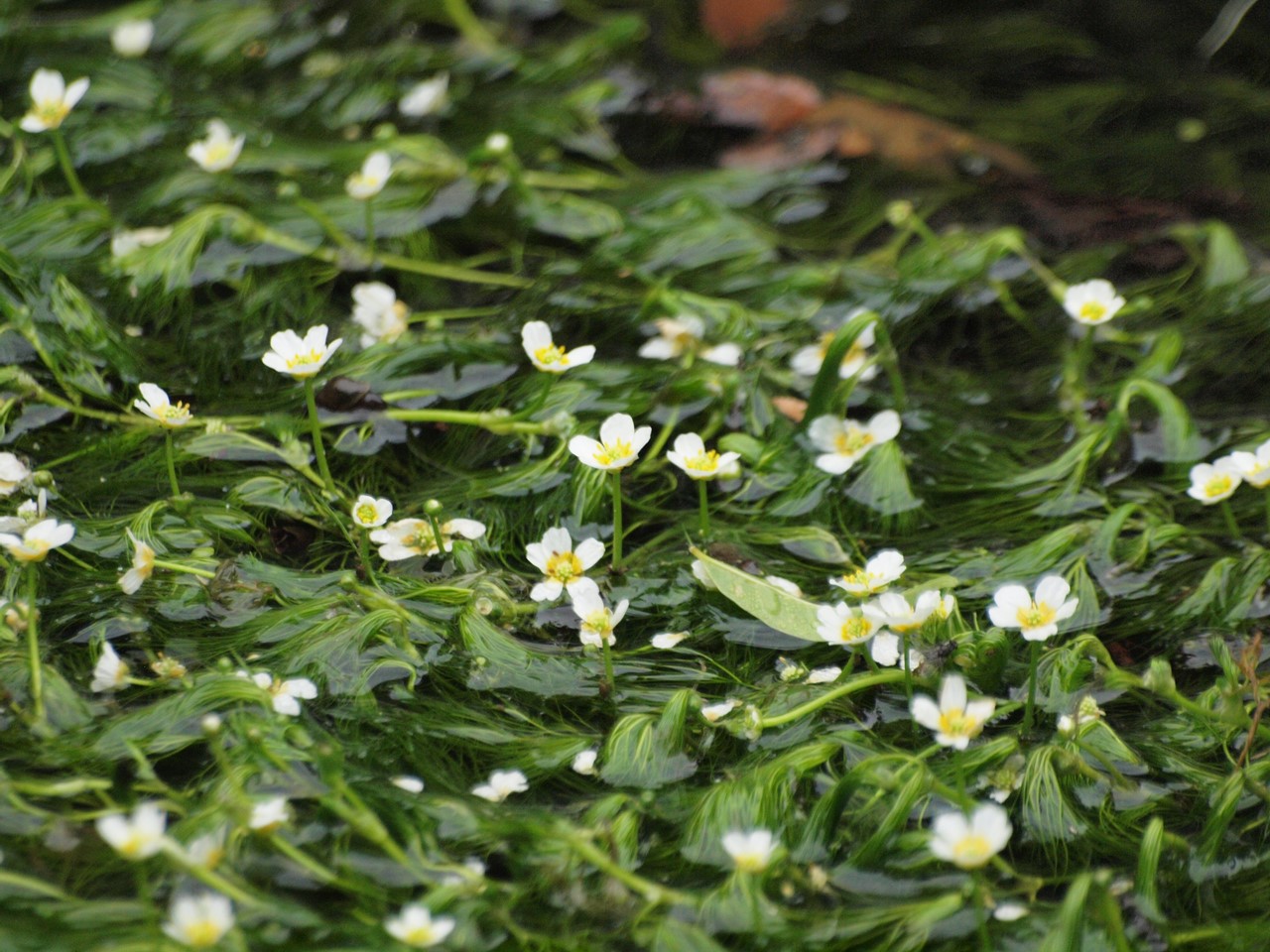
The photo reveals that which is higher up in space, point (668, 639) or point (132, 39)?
point (132, 39)

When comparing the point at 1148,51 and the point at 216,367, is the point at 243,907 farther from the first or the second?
the point at 1148,51

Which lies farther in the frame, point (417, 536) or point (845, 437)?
point (845, 437)

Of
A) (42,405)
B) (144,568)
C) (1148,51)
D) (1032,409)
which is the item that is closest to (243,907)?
(144,568)

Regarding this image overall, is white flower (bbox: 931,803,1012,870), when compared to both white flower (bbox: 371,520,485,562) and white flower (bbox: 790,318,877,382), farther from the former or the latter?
white flower (bbox: 790,318,877,382)

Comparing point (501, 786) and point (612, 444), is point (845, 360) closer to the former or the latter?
point (612, 444)

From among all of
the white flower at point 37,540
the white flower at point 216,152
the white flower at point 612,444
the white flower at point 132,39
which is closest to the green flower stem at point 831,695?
the white flower at point 612,444

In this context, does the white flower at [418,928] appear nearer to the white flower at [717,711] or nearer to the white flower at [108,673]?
the white flower at [717,711]

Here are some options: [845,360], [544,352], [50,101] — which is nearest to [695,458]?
[544,352]

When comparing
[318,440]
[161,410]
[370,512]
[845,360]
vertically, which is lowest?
[845,360]
